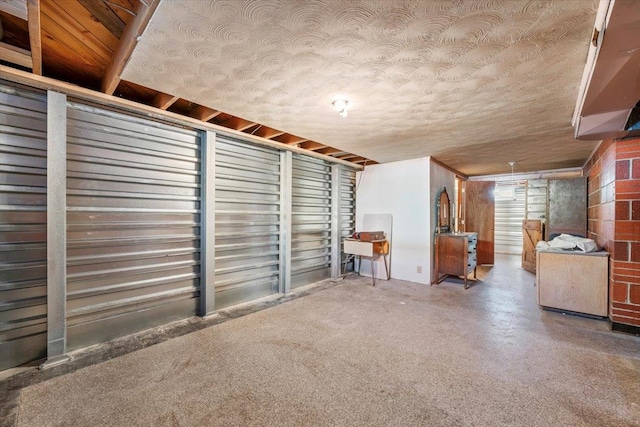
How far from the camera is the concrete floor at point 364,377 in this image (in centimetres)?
172

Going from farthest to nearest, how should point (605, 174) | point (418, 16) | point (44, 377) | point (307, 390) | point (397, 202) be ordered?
point (397, 202), point (605, 174), point (44, 377), point (307, 390), point (418, 16)

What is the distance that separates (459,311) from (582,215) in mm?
3329

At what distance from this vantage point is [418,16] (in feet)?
4.86

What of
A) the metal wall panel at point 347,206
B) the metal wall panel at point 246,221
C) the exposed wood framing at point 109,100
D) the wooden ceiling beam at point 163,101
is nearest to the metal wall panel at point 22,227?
the exposed wood framing at point 109,100

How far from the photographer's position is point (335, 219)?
5.29 meters

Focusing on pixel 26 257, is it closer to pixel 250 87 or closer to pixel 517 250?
pixel 250 87

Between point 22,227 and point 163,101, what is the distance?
1614 millimetres

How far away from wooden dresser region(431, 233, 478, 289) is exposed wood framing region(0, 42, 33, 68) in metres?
5.55

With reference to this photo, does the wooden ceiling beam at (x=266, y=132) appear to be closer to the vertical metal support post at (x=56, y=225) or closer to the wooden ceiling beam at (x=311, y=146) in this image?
the wooden ceiling beam at (x=311, y=146)

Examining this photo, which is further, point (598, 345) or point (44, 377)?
point (598, 345)

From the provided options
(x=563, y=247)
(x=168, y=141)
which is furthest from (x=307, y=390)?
(x=563, y=247)

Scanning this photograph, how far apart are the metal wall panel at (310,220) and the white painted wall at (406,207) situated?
110cm

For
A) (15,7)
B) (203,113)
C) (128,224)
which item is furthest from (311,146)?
(15,7)

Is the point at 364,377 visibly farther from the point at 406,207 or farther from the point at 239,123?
the point at 406,207
